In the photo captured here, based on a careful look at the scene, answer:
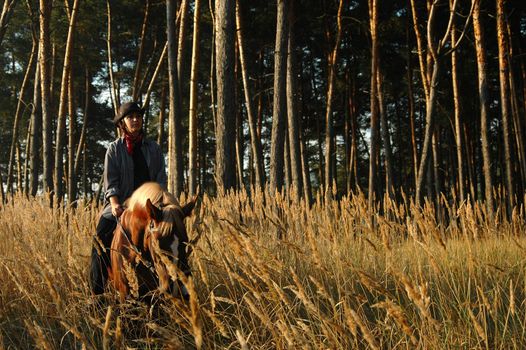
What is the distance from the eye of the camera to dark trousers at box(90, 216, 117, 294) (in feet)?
12.5

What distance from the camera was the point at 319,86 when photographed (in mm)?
22594

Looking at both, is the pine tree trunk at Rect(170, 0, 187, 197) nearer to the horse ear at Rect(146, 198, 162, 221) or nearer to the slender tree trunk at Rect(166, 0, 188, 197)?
the slender tree trunk at Rect(166, 0, 188, 197)

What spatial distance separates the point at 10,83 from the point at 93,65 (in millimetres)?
4210

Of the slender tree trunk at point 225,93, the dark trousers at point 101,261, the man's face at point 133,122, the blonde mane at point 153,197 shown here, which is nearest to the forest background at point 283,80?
the slender tree trunk at point 225,93

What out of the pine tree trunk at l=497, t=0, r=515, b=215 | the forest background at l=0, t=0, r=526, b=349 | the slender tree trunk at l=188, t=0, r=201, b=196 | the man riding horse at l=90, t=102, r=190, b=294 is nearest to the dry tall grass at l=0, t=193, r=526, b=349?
the forest background at l=0, t=0, r=526, b=349

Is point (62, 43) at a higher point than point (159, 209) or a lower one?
higher

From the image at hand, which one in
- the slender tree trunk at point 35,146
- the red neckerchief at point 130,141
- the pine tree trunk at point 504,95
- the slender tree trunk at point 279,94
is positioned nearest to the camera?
the red neckerchief at point 130,141

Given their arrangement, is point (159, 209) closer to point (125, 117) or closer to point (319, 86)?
point (125, 117)

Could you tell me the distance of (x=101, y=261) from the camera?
3908mm

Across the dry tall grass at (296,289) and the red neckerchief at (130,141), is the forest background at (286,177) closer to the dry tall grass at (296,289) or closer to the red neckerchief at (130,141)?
the dry tall grass at (296,289)

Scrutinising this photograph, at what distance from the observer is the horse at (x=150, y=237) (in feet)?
8.93

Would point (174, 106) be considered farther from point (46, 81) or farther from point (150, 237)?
point (150, 237)

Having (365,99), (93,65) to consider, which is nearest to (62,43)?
(93,65)

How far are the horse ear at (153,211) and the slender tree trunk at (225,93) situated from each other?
4.99 meters
